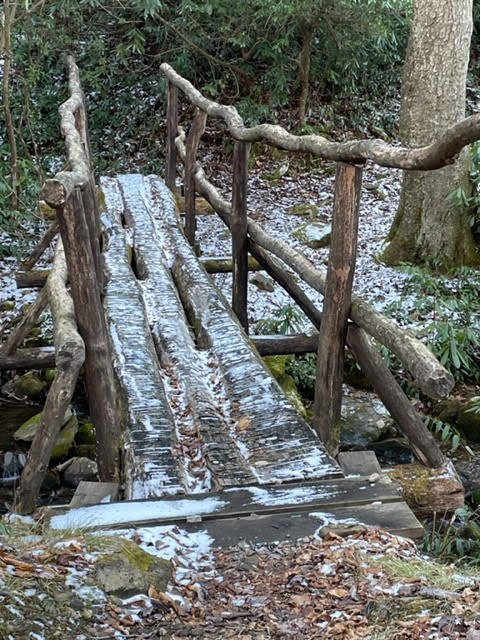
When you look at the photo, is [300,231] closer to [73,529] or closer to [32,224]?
[32,224]

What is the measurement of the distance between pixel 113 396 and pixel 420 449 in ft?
5.19

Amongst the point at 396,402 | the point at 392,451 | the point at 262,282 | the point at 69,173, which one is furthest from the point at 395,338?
the point at 262,282

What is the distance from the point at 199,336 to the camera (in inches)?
209

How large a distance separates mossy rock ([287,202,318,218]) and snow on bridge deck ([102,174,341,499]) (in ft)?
13.3

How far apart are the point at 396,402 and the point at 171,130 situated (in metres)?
6.23

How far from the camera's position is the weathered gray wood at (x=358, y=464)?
3.51 metres

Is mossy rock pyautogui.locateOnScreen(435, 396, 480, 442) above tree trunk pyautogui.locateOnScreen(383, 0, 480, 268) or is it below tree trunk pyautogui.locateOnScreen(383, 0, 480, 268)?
below

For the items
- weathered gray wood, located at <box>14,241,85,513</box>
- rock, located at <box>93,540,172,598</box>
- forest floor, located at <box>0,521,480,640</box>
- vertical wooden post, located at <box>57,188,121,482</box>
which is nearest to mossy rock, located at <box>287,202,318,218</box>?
vertical wooden post, located at <box>57,188,121,482</box>

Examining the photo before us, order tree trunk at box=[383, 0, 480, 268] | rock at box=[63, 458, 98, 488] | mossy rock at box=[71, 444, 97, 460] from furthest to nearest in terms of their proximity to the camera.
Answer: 1. tree trunk at box=[383, 0, 480, 268]
2. mossy rock at box=[71, 444, 97, 460]
3. rock at box=[63, 458, 98, 488]

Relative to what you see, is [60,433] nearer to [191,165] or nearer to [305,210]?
[191,165]

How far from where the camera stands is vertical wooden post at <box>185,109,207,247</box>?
7.28 meters

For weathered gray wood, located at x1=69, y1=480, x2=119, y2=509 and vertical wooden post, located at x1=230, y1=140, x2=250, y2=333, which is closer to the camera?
weathered gray wood, located at x1=69, y1=480, x2=119, y2=509

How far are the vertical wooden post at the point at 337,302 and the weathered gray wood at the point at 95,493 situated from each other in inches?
53.3

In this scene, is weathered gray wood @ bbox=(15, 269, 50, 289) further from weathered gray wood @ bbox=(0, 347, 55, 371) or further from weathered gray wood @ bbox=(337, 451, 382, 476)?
weathered gray wood @ bbox=(337, 451, 382, 476)
